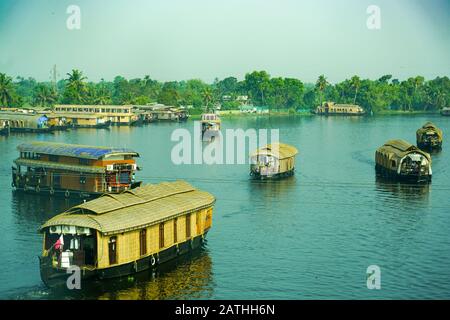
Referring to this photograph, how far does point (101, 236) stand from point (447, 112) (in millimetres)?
145922

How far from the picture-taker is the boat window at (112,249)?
2797 centimetres

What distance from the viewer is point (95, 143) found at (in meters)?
86.0

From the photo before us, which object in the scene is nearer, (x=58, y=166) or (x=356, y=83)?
(x=58, y=166)

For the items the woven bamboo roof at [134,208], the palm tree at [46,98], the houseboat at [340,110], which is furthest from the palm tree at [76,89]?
the woven bamboo roof at [134,208]

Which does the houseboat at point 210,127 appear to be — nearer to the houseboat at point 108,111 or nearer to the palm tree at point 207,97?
the houseboat at point 108,111

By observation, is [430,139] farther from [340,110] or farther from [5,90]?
[340,110]

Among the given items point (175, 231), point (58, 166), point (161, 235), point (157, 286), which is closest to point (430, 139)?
point (58, 166)

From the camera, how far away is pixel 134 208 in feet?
99.0

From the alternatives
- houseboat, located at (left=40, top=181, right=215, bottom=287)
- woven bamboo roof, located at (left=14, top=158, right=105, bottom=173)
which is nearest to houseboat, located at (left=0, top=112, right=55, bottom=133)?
woven bamboo roof, located at (left=14, top=158, right=105, bottom=173)

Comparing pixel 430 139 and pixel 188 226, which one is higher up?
pixel 430 139

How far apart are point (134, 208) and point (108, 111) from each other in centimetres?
9867
